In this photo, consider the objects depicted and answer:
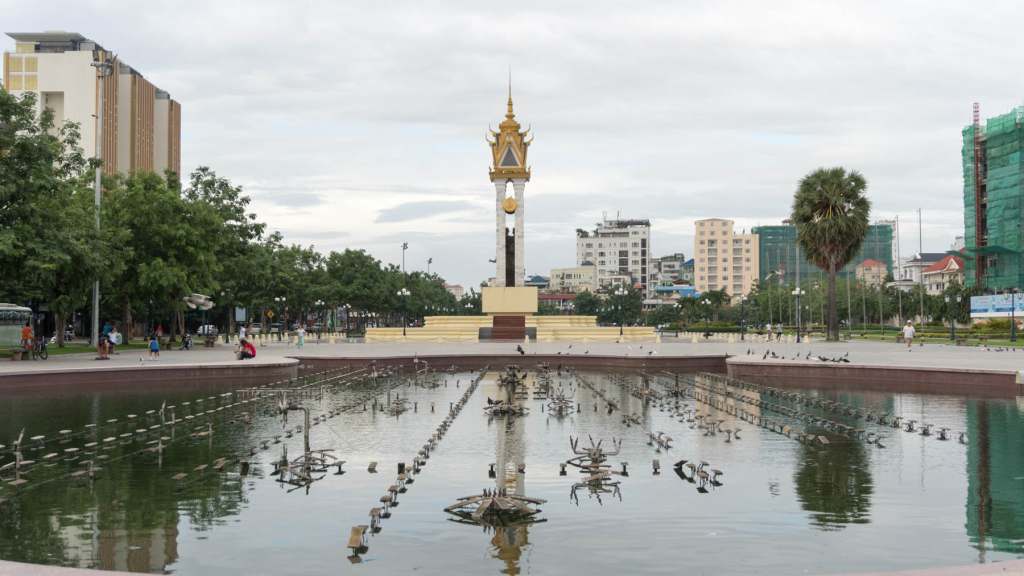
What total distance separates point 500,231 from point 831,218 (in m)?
24.0

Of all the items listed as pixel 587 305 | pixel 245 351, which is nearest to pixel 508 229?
pixel 245 351

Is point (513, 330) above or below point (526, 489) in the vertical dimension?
above

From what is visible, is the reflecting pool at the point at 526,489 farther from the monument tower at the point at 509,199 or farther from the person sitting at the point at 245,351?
the monument tower at the point at 509,199

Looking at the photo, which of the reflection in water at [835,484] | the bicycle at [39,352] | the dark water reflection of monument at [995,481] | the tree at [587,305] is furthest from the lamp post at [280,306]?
the reflection in water at [835,484]

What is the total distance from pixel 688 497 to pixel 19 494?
934 centimetres

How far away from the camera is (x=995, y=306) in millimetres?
88250

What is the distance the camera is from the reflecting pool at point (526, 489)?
10938mm

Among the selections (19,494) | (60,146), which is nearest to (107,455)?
(19,494)

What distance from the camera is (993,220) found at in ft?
310

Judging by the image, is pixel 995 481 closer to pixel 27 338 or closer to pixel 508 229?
pixel 27 338

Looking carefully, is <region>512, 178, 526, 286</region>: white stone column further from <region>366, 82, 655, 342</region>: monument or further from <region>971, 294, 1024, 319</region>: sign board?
<region>971, 294, 1024, 319</region>: sign board

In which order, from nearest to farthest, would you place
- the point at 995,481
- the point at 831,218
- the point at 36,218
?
1. the point at 995,481
2. the point at 36,218
3. the point at 831,218

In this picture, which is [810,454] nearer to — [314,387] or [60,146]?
[314,387]

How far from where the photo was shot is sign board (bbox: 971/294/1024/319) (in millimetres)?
84000
